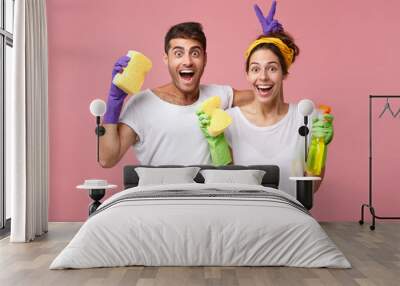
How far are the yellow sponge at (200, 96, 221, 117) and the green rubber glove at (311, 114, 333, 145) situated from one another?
109 centimetres

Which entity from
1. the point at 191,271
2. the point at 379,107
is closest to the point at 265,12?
the point at 379,107

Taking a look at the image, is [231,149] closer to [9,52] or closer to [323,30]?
[323,30]

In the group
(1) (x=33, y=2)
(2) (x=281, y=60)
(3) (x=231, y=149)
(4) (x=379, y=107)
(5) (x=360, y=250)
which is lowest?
(5) (x=360, y=250)

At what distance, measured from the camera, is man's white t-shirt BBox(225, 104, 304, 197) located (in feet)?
22.0

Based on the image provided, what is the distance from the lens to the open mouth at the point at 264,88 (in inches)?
266

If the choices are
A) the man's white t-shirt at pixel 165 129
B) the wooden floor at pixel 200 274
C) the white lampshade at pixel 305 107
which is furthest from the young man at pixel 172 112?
the wooden floor at pixel 200 274

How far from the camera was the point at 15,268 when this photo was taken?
14.2 feet

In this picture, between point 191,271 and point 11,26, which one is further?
point 11,26

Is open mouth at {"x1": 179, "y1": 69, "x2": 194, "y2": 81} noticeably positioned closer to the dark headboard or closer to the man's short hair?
the man's short hair

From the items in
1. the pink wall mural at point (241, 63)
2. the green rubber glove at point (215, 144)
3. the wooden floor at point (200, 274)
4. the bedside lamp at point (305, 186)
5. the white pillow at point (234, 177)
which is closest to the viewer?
the wooden floor at point (200, 274)

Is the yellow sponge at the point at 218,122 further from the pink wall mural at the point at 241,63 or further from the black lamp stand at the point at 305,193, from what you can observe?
the black lamp stand at the point at 305,193

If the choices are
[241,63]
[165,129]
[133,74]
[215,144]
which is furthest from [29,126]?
[241,63]

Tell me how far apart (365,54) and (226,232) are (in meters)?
3.48

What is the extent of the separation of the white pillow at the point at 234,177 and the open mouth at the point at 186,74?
1.14 m
